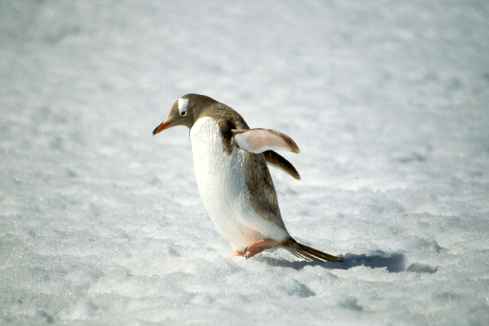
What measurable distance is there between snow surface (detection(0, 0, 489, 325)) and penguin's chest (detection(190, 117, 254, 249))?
30cm

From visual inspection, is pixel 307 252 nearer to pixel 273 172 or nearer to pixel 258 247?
pixel 258 247

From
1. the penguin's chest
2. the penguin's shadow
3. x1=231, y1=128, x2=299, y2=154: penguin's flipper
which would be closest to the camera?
x1=231, y1=128, x2=299, y2=154: penguin's flipper

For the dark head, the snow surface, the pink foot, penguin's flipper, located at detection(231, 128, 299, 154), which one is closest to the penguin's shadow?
the snow surface

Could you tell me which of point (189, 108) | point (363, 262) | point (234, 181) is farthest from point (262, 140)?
point (363, 262)

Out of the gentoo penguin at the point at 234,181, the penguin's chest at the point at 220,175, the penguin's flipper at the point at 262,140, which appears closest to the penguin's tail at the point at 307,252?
the gentoo penguin at the point at 234,181

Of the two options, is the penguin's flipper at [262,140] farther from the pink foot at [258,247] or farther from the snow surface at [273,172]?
the snow surface at [273,172]

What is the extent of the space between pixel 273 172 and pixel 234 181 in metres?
2.10

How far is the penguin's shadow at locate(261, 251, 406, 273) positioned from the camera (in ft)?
9.48

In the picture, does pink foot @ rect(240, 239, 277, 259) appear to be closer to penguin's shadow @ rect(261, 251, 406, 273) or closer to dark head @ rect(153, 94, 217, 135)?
penguin's shadow @ rect(261, 251, 406, 273)

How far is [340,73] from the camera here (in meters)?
7.13

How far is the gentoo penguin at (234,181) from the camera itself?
2.75 meters

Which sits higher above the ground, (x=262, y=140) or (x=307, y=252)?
(x=262, y=140)

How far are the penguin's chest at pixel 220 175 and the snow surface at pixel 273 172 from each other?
11.7 inches

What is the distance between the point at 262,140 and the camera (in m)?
2.61
